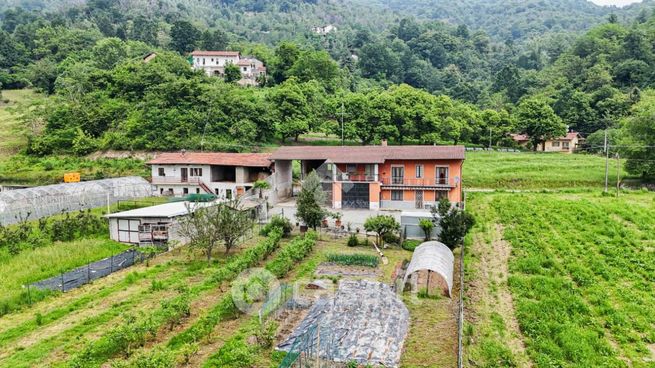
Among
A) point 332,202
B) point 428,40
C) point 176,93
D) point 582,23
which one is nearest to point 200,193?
point 332,202

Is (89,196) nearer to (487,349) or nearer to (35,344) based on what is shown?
(35,344)

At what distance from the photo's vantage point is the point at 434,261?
58.9 feet

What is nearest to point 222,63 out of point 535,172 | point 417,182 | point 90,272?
point 535,172

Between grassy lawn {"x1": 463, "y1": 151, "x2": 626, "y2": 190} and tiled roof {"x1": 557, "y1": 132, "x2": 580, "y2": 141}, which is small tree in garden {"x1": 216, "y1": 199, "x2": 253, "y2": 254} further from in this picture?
tiled roof {"x1": 557, "y1": 132, "x2": 580, "y2": 141}

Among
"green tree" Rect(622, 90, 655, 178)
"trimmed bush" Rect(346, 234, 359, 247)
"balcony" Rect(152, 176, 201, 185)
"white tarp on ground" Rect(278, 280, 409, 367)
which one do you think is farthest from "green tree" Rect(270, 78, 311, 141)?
"white tarp on ground" Rect(278, 280, 409, 367)

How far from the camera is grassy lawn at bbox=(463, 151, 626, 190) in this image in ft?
133

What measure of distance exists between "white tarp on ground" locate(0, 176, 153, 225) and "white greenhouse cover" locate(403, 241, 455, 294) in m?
19.8

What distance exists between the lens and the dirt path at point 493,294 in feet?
45.4

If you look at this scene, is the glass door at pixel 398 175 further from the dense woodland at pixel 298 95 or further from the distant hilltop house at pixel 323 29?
the distant hilltop house at pixel 323 29

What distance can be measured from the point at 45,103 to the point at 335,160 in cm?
3685

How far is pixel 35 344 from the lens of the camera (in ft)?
43.9

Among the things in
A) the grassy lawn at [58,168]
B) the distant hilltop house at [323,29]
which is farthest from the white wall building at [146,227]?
the distant hilltop house at [323,29]

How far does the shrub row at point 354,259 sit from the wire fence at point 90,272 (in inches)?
333

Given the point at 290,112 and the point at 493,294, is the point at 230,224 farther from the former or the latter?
the point at 290,112
